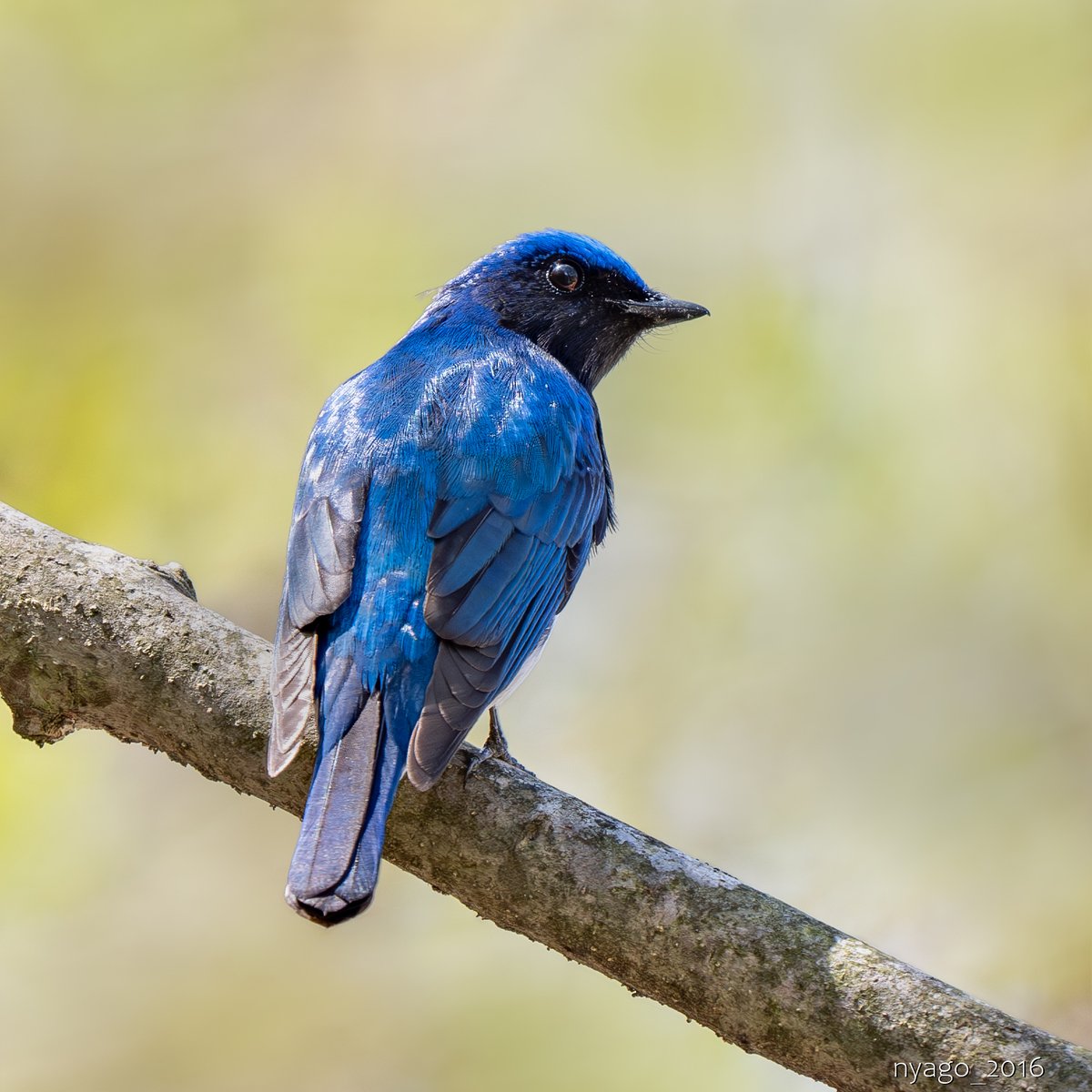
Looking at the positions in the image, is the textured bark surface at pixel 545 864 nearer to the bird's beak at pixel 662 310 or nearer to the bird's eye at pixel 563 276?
the bird's eye at pixel 563 276

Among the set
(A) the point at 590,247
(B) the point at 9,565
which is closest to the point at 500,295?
(A) the point at 590,247

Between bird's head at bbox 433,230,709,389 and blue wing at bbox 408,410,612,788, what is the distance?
0.81 m

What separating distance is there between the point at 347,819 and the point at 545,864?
0.45m

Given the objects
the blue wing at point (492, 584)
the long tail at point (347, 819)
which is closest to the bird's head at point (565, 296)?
the blue wing at point (492, 584)

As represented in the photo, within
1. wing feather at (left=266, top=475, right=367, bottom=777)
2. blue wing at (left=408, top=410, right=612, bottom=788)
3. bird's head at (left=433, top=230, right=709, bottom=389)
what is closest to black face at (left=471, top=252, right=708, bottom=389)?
bird's head at (left=433, top=230, right=709, bottom=389)

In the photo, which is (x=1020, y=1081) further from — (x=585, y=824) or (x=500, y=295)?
(x=500, y=295)

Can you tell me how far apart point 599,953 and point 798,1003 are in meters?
0.42

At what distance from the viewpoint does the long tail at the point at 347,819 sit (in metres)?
2.53

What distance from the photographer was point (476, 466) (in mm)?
3648

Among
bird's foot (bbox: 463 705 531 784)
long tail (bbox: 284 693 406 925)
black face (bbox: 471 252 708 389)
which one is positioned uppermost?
black face (bbox: 471 252 708 389)

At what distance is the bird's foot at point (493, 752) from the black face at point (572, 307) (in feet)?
5.88

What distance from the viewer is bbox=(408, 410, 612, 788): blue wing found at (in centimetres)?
297

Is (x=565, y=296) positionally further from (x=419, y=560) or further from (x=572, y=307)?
(x=419, y=560)

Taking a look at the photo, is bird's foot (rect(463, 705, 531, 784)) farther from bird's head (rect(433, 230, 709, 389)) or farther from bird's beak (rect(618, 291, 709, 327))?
bird's beak (rect(618, 291, 709, 327))
